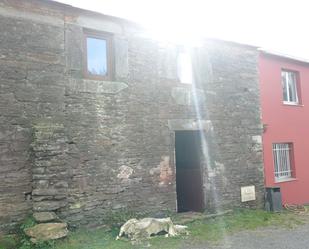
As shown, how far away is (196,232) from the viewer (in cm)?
830

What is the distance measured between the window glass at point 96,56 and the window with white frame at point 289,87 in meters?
7.55

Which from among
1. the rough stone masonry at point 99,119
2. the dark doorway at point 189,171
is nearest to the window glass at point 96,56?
the rough stone masonry at point 99,119

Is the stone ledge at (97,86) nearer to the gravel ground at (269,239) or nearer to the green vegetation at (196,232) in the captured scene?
the green vegetation at (196,232)

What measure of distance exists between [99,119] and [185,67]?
3.10m

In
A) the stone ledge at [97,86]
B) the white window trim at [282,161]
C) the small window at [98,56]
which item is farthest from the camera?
the white window trim at [282,161]

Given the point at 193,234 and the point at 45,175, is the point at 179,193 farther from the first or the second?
the point at 45,175

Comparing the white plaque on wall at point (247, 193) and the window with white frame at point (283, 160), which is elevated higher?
the window with white frame at point (283, 160)

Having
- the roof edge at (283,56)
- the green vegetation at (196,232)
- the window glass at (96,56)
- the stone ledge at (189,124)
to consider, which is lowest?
the green vegetation at (196,232)

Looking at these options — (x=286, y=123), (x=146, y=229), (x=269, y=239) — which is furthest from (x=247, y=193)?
(x=146, y=229)

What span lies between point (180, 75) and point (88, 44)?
8.87 feet

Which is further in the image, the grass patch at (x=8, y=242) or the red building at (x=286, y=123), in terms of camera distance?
the red building at (x=286, y=123)

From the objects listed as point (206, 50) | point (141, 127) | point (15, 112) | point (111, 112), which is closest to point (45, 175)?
point (15, 112)

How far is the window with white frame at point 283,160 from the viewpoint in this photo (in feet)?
42.1

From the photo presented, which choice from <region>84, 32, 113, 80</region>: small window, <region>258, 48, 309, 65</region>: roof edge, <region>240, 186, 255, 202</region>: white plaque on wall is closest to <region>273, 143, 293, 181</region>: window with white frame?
<region>240, 186, 255, 202</region>: white plaque on wall
